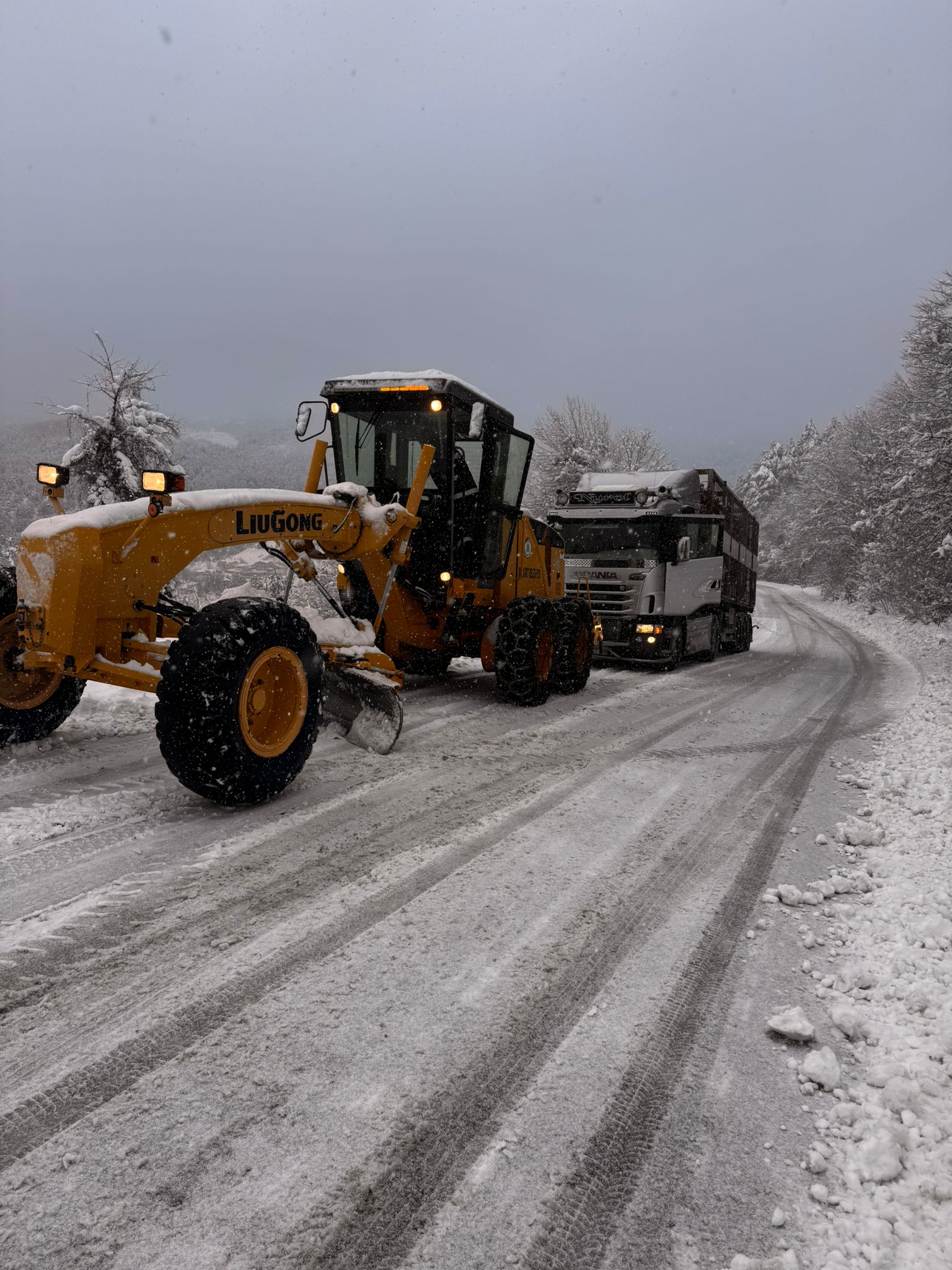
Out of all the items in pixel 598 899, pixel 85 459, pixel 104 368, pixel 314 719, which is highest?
pixel 104 368

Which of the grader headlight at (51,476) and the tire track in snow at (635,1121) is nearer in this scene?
the tire track in snow at (635,1121)

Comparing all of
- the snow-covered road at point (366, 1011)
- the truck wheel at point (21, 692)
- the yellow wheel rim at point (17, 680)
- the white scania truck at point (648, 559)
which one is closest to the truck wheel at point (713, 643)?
the white scania truck at point (648, 559)

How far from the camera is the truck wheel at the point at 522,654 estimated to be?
25.7 feet

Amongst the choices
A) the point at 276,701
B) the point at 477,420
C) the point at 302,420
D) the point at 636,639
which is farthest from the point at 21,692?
the point at 636,639

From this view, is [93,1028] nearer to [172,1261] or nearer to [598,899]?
[172,1261]

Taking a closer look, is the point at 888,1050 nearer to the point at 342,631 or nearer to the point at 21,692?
the point at 342,631

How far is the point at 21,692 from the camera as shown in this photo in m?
5.25

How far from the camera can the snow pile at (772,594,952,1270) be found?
5.71 feet

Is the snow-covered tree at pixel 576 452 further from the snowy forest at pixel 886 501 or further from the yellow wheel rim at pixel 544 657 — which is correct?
the yellow wheel rim at pixel 544 657

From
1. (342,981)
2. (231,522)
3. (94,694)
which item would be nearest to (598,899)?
(342,981)

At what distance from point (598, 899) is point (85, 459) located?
69.1 ft

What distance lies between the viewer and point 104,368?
2080 centimetres

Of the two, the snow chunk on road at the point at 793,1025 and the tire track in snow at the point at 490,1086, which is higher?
the snow chunk on road at the point at 793,1025

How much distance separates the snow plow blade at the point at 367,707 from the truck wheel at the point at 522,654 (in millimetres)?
2330
